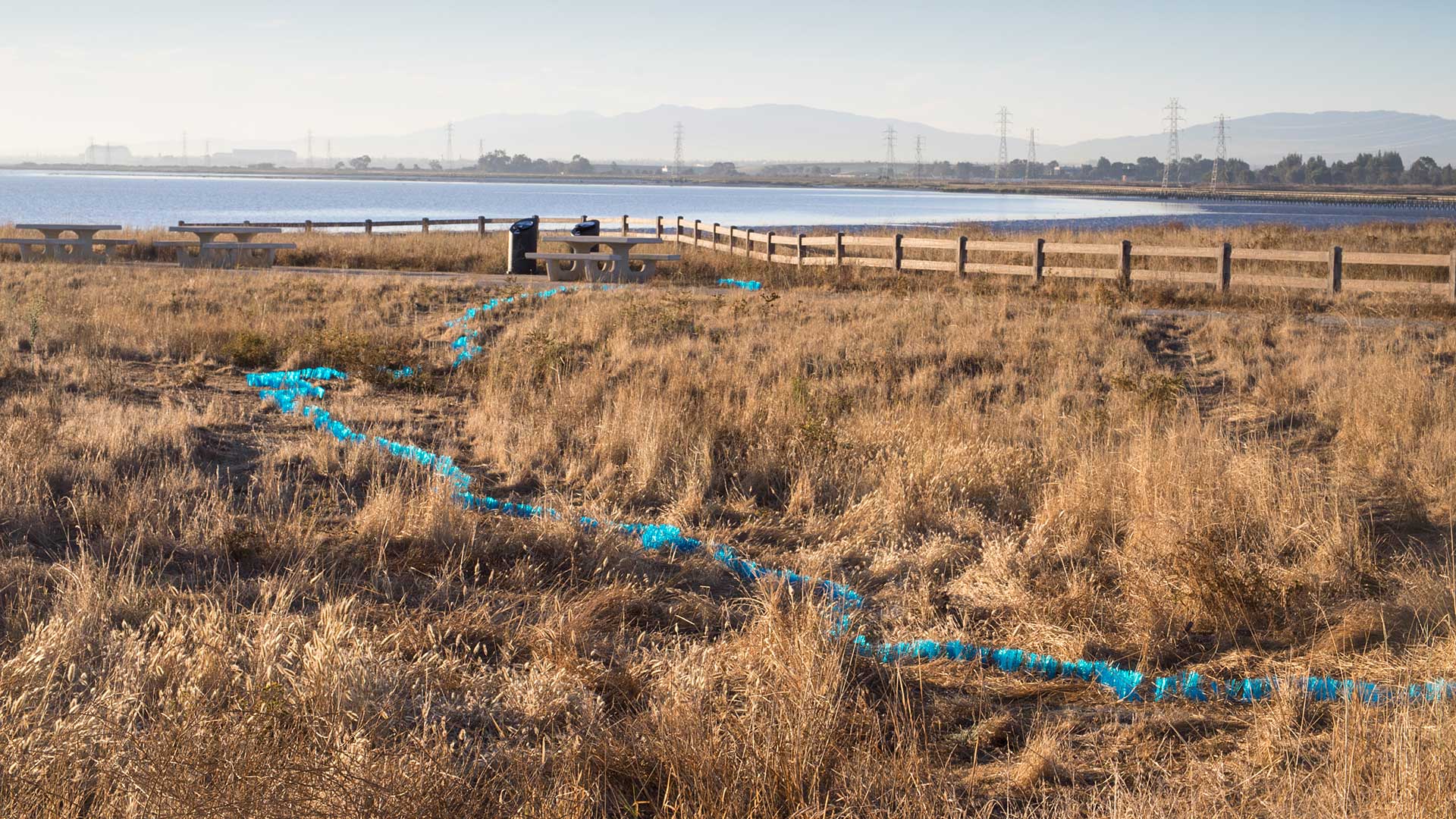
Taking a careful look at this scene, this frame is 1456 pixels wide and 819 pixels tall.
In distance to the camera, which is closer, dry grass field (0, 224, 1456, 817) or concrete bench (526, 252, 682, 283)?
dry grass field (0, 224, 1456, 817)

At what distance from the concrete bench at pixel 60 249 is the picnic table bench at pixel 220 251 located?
1.56 metres

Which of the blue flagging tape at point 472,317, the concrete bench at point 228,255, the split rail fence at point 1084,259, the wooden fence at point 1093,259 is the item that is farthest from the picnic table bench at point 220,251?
the wooden fence at point 1093,259

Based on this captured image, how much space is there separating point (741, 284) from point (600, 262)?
3130mm

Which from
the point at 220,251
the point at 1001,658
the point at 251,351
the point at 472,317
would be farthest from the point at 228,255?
the point at 1001,658

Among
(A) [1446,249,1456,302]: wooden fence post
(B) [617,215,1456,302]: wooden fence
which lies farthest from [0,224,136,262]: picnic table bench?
(A) [1446,249,1456,302]: wooden fence post

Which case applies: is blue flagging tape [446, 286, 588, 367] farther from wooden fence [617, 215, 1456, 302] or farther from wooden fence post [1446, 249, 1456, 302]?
wooden fence post [1446, 249, 1456, 302]

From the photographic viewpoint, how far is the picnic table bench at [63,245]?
25.2 m

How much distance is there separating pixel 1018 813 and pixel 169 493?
5.59m

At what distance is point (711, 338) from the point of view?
15555 millimetres

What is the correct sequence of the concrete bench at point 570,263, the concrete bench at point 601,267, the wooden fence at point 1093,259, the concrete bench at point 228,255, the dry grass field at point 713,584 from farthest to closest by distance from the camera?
the concrete bench at point 228,255
the concrete bench at point 601,267
the concrete bench at point 570,263
the wooden fence at point 1093,259
the dry grass field at point 713,584

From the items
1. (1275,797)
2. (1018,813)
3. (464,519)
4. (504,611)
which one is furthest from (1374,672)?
(464,519)

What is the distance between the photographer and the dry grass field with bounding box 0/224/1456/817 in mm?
3801

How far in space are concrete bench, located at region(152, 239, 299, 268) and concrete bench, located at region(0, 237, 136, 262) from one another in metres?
1.65

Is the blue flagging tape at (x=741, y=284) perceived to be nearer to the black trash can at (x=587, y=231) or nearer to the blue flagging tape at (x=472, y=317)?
the blue flagging tape at (x=472, y=317)
